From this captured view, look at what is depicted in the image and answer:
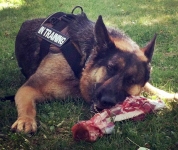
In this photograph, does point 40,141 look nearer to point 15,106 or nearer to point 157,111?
point 15,106

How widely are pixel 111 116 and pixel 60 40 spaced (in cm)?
117

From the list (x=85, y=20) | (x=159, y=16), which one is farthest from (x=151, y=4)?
(x=85, y=20)

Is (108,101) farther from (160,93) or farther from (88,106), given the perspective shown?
(160,93)

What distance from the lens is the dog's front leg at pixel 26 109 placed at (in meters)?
3.02

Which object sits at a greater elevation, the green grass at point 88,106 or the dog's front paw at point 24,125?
the dog's front paw at point 24,125

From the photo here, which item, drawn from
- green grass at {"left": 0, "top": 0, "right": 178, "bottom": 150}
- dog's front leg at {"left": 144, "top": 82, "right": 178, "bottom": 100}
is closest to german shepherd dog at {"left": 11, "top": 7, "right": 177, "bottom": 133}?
green grass at {"left": 0, "top": 0, "right": 178, "bottom": 150}

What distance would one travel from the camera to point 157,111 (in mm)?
3502

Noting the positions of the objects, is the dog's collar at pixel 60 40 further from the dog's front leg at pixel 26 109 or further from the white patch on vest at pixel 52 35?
the dog's front leg at pixel 26 109

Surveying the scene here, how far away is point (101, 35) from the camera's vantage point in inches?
138

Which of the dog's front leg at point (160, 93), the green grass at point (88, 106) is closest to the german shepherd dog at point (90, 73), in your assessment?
the green grass at point (88, 106)

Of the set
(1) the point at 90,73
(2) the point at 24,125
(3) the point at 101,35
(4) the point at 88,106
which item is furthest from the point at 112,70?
(2) the point at 24,125

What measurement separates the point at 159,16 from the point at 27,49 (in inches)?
193

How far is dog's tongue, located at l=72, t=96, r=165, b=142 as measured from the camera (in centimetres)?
286

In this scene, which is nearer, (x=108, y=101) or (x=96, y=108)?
(x=108, y=101)
